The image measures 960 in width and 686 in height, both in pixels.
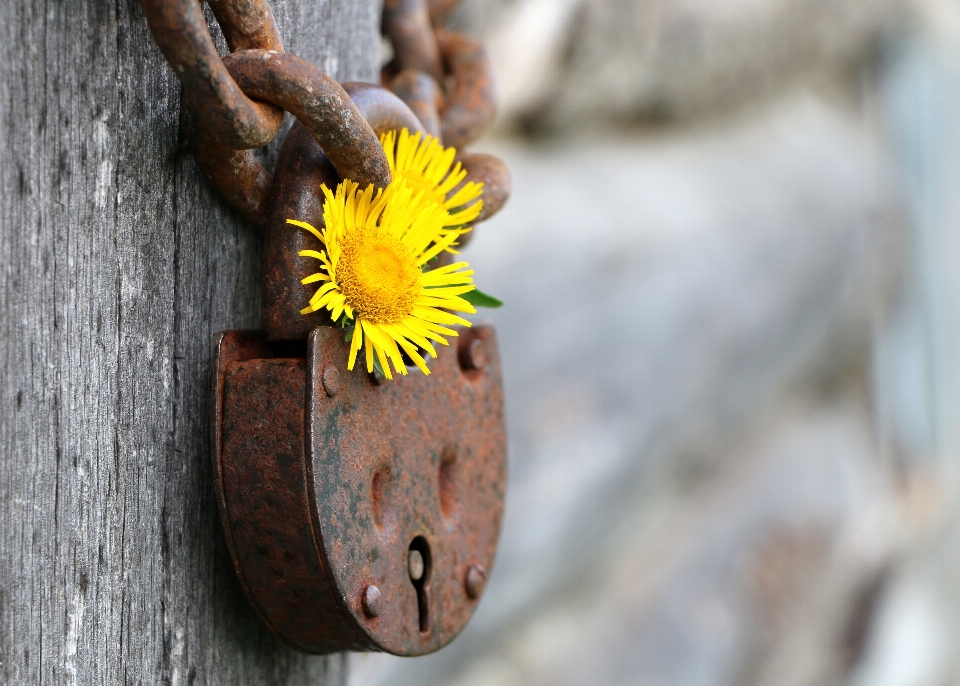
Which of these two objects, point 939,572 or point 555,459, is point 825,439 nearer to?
point 939,572

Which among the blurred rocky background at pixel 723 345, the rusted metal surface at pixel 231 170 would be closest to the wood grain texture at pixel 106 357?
the rusted metal surface at pixel 231 170

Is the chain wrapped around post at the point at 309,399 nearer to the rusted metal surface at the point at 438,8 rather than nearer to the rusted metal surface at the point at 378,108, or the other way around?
the rusted metal surface at the point at 378,108

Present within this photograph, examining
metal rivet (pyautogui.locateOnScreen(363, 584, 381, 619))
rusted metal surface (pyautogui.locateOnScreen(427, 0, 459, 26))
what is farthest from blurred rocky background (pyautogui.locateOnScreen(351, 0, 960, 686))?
metal rivet (pyautogui.locateOnScreen(363, 584, 381, 619))

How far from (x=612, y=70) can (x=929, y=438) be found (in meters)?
1.63

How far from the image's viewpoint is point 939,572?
2461 millimetres

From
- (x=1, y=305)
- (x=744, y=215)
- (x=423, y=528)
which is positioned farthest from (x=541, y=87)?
(x=1, y=305)

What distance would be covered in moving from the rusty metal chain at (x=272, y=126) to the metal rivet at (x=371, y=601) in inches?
5.3

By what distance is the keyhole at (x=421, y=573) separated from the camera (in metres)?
0.50

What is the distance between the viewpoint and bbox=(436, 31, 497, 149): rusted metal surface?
0.60m

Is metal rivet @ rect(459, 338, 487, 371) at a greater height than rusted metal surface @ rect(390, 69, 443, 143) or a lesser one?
lesser

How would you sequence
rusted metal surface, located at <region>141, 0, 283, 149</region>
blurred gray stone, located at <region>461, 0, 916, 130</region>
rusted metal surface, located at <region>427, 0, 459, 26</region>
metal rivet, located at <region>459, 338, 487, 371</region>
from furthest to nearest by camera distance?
blurred gray stone, located at <region>461, 0, 916, 130</region> < rusted metal surface, located at <region>427, 0, 459, 26</region> < metal rivet, located at <region>459, 338, 487, 371</region> < rusted metal surface, located at <region>141, 0, 283, 149</region>

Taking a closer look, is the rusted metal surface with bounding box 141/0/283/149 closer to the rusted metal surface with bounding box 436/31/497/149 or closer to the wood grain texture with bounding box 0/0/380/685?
the wood grain texture with bounding box 0/0/380/685

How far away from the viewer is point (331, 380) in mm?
429

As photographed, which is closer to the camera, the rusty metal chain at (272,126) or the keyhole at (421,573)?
the rusty metal chain at (272,126)
